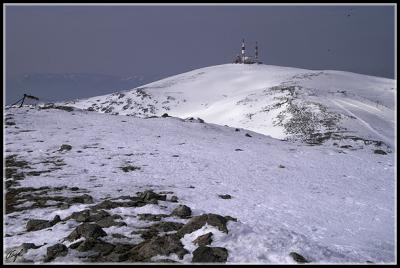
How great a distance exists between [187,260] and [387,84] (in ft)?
319

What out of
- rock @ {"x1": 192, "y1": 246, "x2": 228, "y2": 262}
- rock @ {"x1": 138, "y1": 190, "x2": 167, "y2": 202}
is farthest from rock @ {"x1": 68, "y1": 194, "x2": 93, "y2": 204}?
rock @ {"x1": 192, "y1": 246, "x2": 228, "y2": 262}

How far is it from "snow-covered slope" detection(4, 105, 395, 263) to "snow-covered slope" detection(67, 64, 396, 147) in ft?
57.5

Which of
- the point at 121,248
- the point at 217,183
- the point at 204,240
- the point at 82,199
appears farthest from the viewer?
the point at 217,183

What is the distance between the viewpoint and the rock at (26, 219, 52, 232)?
12438 mm

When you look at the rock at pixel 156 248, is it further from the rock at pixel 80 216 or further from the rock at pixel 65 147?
the rock at pixel 65 147

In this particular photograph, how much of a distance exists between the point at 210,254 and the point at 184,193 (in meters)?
7.10

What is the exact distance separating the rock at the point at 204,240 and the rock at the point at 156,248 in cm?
47

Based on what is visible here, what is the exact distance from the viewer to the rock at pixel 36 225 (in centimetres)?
1244

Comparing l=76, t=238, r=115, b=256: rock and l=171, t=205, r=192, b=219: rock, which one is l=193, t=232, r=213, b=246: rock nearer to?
l=76, t=238, r=115, b=256: rock

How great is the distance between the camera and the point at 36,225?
41.3 ft

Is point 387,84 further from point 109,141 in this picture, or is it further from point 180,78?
point 109,141

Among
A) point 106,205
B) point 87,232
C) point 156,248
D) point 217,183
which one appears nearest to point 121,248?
point 156,248

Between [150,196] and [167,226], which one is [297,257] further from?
[150,196]

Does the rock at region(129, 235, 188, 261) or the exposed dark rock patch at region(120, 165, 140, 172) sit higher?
the rock at region(129, 235, 188, 261)
